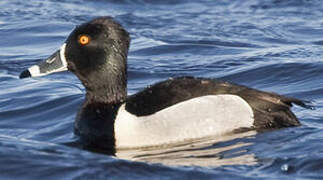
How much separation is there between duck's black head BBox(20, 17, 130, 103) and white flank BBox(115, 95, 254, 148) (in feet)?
1.87

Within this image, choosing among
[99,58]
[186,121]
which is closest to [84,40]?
[99,58]

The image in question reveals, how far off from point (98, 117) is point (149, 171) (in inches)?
56.1

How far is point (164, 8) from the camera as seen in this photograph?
18719 millimetres

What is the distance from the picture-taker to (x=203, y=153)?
365 inches

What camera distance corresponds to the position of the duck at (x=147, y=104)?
31.3 ft

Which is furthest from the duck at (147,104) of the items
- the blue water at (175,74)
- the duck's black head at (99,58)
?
the blue water at (175,74)

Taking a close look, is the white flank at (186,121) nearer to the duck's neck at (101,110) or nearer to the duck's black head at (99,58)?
the duck's neck at (101,110)

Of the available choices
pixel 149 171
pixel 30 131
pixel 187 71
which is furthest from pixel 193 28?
pixel 149 171

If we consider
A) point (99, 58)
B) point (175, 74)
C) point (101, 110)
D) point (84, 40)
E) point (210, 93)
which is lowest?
point (175, 74)

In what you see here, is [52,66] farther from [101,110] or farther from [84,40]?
[101,110]

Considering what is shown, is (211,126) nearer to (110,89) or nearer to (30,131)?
(110,89)

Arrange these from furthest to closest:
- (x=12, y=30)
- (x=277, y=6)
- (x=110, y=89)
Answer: (x=277, y=6) → (x=12, y=30) → (x=110, y=89)

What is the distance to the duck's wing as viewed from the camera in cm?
960

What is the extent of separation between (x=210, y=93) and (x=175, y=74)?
12.4 feet
